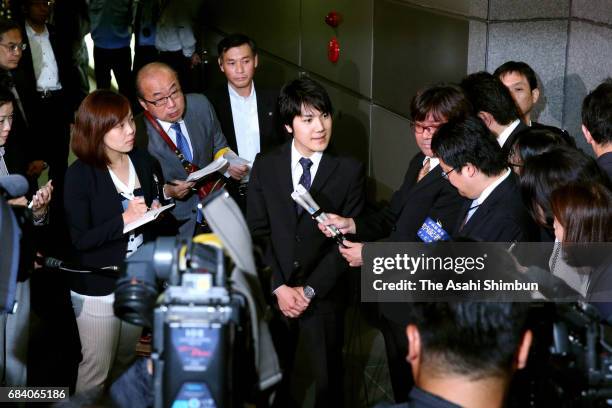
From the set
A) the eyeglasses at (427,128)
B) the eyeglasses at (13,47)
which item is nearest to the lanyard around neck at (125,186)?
the eyeglasses at (427,128)

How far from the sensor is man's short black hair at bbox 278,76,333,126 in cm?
413

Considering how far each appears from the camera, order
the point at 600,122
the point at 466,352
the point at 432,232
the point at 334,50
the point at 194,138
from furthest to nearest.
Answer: the point at 334,50 < the point at 194,138 < the point at 600,122 < the point at 432,232 < the point at 466,352

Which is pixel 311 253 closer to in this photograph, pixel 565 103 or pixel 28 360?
pixel 28 360

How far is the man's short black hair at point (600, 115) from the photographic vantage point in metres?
3.98

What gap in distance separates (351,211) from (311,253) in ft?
0.87

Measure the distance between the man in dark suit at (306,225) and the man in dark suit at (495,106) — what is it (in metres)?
0.70

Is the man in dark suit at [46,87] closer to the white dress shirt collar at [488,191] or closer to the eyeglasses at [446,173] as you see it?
the eyeglasses at [446,173]

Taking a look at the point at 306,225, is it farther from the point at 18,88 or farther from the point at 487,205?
the point at 18,88

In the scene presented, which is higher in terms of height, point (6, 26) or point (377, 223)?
point (6, 26)

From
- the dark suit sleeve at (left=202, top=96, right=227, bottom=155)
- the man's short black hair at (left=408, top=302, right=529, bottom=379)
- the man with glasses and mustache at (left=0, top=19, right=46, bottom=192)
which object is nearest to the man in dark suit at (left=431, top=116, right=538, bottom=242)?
the man's short black hair at (left=408, top=302, right=529, bottom=379)

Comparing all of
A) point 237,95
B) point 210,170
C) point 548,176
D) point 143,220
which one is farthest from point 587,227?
point 237,95

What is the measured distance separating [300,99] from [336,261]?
29.3 inches

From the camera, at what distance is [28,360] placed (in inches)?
188

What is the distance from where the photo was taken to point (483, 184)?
137 inches
